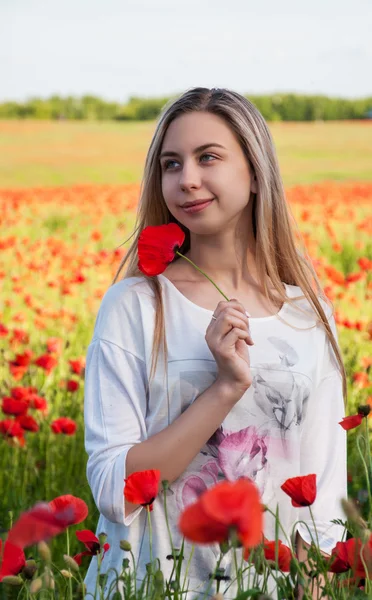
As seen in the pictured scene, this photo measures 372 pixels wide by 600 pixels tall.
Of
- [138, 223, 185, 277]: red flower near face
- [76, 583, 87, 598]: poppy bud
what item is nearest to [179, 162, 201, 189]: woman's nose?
[138, 223, 185, 277]: red flower near face

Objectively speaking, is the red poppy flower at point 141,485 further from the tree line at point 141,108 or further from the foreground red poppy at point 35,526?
the tree line at point 141,108

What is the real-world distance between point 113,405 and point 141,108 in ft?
72.5

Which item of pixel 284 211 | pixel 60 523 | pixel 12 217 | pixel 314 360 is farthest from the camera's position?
pixel 12 217

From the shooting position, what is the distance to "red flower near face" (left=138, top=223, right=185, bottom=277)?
1607 mm

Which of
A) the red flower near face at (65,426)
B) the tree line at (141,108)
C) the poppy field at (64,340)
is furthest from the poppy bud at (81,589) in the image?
the tree line at (141,108)

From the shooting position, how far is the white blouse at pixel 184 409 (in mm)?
1669

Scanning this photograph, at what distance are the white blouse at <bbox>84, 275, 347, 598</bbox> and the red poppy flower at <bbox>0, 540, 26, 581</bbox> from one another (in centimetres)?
41

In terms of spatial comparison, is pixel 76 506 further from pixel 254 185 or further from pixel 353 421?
pixel 254 185

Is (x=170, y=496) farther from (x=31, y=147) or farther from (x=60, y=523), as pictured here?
(x=31, y=147)

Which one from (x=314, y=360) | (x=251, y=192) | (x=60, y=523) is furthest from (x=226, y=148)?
(x=60, y=523)

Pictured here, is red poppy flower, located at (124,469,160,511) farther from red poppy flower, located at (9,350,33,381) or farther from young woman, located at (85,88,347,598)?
red poppy flower, located at (9,350,33,381)

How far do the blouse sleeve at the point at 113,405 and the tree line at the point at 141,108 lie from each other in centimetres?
1942

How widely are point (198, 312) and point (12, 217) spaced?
5.24 m

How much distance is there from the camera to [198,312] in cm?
180
